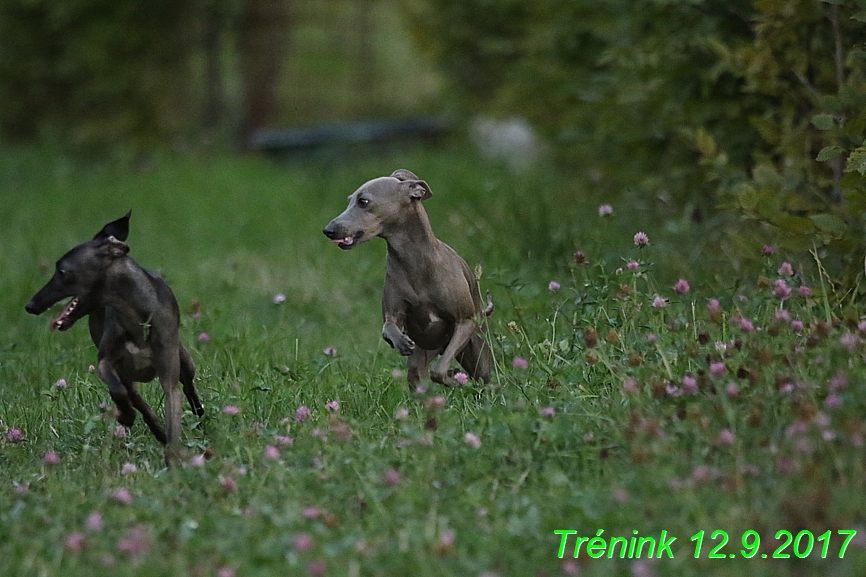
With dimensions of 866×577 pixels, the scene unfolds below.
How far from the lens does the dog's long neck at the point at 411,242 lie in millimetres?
4781

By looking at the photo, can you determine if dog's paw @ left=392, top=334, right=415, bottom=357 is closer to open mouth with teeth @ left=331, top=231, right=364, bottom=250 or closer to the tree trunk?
open mouth with teeth @ left=331, top=231, right=364, bottom=250

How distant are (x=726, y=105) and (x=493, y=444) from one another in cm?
413

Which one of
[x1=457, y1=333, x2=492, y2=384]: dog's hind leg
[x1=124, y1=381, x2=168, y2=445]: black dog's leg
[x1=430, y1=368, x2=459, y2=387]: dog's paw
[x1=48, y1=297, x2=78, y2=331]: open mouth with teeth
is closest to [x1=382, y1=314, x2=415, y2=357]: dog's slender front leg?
[x1=430, y1=368, x2=459, y2=387]: dog's paw

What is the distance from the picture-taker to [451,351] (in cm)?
474

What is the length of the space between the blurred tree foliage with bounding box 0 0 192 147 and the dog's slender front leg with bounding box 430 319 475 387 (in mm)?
13654

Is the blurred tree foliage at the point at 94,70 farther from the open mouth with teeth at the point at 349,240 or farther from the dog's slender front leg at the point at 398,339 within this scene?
the dog's slender front leg at the point at 398,339

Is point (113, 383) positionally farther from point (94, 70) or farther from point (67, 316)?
point (94, 70)

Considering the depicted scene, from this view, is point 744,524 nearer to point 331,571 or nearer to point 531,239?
point 331,571

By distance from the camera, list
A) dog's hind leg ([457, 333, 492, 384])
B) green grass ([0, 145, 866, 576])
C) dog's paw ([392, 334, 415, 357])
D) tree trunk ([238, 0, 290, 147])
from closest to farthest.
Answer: green grass ([0, 145, 866, 576]) → dog's paw ([392, 334, 415, 357]) → dog's hind leg ([457, 333, 492, 384]) → tree trunk ([238, 0, 290, 147])

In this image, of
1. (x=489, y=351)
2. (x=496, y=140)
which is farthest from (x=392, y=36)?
(x=489, y=351)

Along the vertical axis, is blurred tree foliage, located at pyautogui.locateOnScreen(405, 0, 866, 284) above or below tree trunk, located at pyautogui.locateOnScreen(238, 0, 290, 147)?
above

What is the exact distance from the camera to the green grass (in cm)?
340

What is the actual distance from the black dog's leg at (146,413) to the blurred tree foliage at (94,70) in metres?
13.4

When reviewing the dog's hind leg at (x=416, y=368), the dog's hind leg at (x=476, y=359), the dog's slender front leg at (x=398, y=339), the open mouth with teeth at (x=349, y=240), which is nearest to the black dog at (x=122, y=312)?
the open mouth with teeth at (x=349, y=240)
